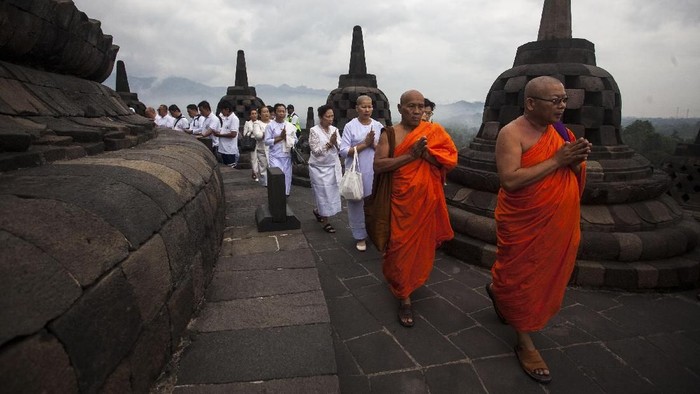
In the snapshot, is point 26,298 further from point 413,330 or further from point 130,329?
point 413,330

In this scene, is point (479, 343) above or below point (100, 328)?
below

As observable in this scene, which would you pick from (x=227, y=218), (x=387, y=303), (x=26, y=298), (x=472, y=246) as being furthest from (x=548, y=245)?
(x=227, y=218)

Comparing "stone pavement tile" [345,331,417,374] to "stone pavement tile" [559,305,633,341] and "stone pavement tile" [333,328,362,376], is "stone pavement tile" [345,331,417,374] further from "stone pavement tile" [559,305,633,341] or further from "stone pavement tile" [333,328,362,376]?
"stone pavement tile" [559,305,633,341]

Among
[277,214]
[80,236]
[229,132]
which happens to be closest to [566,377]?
[80,236]

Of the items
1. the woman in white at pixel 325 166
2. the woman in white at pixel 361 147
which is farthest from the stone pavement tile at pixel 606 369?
the woman in white at pixel 325 166

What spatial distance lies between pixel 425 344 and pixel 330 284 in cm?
132

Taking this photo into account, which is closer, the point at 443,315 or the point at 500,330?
the point at 500,330

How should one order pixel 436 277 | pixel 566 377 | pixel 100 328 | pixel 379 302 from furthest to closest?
pixel 436 277, pixel 379 302, pixel 566 377, pixel 100 328

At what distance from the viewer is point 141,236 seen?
1818 mm

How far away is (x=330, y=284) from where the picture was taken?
3828mm

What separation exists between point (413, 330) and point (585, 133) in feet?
11.2

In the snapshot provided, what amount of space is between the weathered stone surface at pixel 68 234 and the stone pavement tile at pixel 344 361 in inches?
62.4

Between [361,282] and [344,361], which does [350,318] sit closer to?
[344,361]

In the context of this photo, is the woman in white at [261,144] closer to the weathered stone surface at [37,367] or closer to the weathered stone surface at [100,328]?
the weathered stone surface at [100,328]
